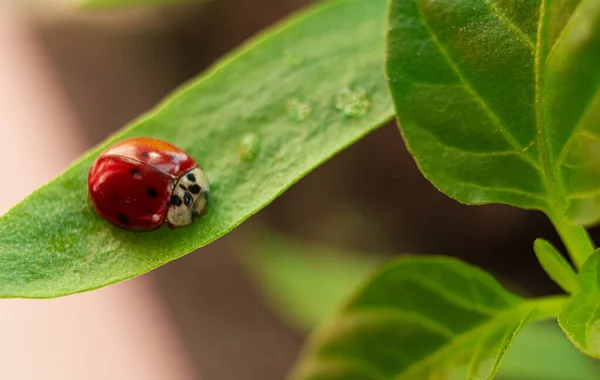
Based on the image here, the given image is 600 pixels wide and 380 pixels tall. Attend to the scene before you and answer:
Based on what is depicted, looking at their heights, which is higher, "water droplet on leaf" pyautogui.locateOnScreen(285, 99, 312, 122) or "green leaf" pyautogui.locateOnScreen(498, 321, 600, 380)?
"water droplet on leaf" pyautogui.locateOnScreen(285, 99, 312, 122)

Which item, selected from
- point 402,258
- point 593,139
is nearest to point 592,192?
point 593,139

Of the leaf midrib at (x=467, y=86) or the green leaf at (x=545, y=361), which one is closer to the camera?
the leaf midrib at (x=467, y=86)

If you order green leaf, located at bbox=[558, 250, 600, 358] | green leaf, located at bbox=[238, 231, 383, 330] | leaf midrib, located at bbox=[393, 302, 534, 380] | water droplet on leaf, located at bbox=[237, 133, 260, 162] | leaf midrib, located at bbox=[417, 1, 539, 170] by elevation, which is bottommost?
green leaf, located at bbox=[238, 231, 383, 330]

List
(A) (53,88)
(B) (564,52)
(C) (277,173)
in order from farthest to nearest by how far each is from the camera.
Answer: (A) (53,88)
(C) (277,173)
(B) (564,52)

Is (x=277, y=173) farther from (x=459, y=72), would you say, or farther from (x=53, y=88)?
(x=53, y=88)

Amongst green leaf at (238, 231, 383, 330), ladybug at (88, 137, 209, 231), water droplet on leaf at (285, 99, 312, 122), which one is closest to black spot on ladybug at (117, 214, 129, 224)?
ladybug at (88, 137, 209, 231)

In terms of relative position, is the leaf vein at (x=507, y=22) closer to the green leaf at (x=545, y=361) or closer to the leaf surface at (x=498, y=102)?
the leaf surface at (x=498, y=102)

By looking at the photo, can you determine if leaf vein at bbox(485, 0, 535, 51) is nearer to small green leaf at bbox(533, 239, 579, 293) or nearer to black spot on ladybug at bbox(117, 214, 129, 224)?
small green leaf at bbox(533, 239, 579, 293)

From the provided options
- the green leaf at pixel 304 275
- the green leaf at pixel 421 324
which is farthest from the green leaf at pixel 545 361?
the green leaf at pixel 421 324
